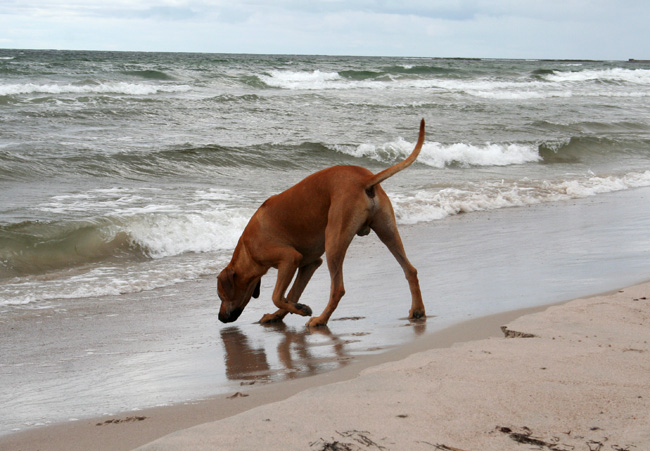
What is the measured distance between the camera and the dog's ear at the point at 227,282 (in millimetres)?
5184

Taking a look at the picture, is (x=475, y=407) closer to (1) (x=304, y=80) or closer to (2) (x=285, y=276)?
(2) (x=285, y=276)

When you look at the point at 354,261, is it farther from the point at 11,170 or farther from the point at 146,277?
the point at 11,170

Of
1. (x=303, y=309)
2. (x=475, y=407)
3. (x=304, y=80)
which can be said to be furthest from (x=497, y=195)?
(x=304, y=80)

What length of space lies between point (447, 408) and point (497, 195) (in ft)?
28.8

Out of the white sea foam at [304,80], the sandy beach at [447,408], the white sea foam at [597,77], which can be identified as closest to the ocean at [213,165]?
the sandy beach at [447,408]

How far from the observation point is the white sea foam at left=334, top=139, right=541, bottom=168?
50.8 feet

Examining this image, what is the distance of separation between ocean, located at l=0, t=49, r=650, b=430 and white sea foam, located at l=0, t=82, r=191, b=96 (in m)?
0.11

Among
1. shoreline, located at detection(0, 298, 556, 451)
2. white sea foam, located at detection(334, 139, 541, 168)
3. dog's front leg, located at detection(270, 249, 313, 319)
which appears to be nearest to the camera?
shoreline, located at detection(0, 298, 556, 451)

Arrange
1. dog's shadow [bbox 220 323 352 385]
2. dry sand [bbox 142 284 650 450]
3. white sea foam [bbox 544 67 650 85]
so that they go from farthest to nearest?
white sea foam [bbox 544 67 650 85]
dog's shadow [bbox 220 323 352 385]
dry sand [bbox 142 284 650 450]

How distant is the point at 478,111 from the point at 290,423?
23112 mm

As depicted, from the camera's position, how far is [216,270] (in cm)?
696

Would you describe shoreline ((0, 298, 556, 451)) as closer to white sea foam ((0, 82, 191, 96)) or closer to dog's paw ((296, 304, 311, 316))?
dog's paw ((296, 304, 311, 316))

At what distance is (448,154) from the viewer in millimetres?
15680

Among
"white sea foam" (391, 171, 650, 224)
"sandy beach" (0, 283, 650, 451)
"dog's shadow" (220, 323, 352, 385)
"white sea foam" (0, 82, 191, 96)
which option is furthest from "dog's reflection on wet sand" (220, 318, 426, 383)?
"white sea foam" (0, 82, 191, 96)
